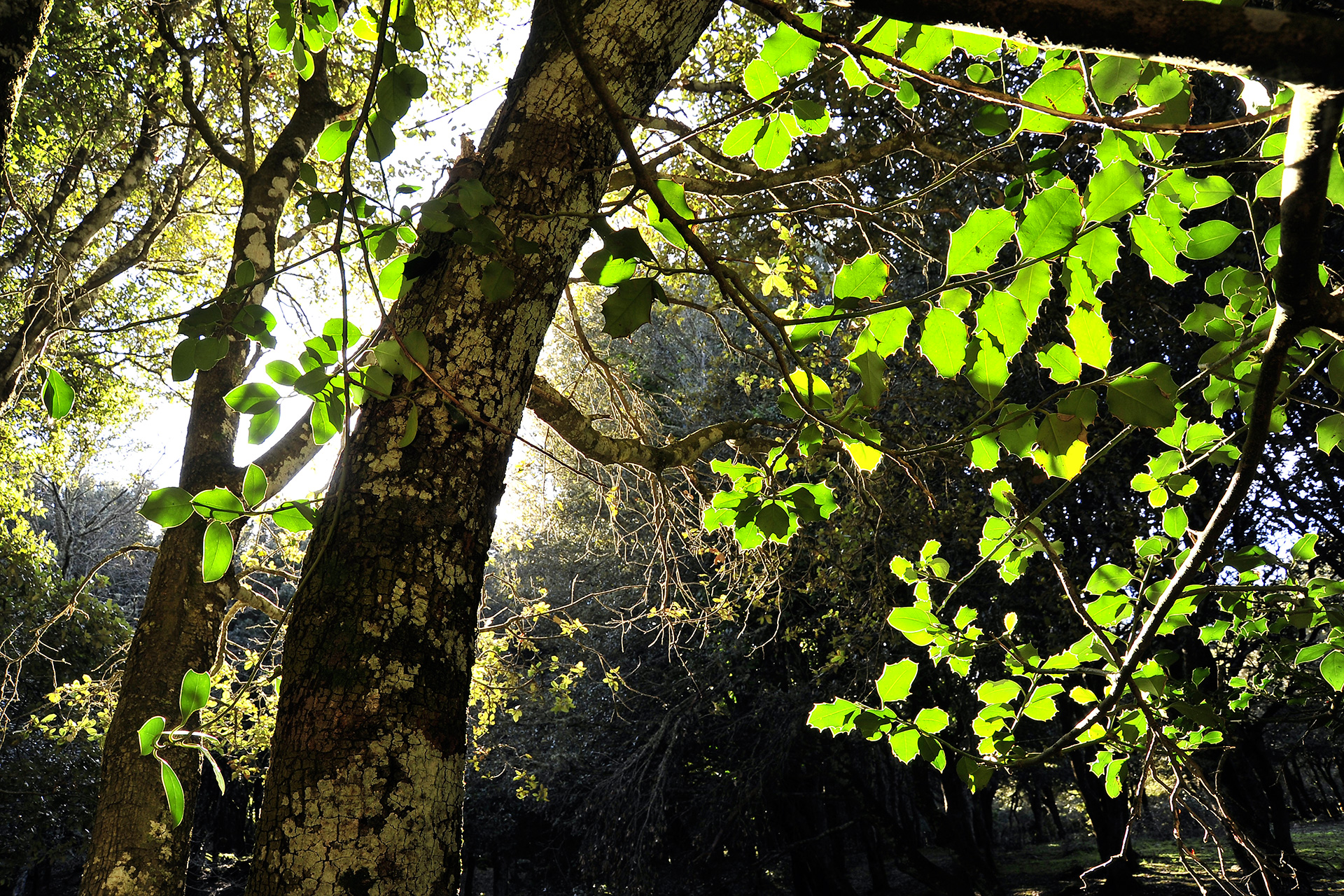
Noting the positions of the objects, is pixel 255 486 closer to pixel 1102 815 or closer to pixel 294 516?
pixel 294 516

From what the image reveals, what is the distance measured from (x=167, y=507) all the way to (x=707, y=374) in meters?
9.24

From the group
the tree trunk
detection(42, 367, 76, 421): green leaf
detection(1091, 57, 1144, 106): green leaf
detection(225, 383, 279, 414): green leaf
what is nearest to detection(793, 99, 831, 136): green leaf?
detection(1091, 57, 1144, 106): green leaf

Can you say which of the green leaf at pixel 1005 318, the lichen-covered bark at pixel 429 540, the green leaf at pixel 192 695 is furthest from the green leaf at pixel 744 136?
the green leaf at pixel 192 695

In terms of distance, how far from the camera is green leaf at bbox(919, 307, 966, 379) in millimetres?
735

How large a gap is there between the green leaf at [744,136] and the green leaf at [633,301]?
23 cm

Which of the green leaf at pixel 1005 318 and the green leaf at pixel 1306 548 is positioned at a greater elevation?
the green leaf at pixel 1005 318

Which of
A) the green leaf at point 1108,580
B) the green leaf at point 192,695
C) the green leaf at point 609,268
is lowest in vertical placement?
the green leaf at point 192,695

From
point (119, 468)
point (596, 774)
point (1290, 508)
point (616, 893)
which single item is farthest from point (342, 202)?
point (119, 468)

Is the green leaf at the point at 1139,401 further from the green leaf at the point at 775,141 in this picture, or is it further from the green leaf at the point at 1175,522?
the green leaf at the point at 1175,522

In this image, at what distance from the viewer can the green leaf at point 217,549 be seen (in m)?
0.81

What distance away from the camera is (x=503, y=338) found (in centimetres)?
118

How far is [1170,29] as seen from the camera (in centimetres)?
41

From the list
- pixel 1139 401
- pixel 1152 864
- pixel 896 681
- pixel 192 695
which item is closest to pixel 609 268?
pixel 1139 401

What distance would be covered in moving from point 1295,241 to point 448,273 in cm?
100
